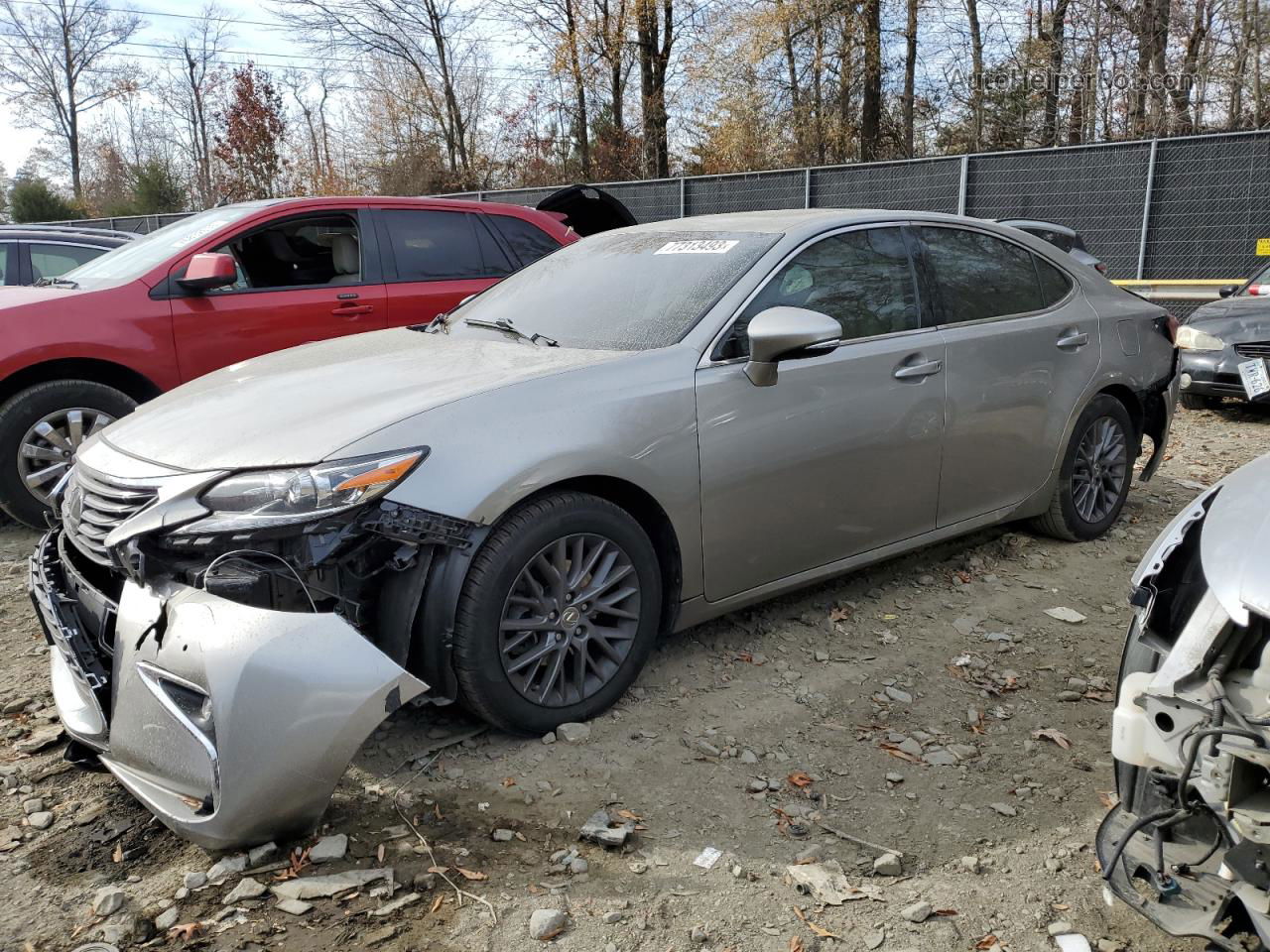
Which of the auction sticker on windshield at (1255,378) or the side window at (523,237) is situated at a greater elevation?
the side window at (523,237)

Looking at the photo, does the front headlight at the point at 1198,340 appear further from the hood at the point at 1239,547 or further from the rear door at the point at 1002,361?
the hood at the point at 1239,547

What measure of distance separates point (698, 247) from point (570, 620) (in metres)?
1.63

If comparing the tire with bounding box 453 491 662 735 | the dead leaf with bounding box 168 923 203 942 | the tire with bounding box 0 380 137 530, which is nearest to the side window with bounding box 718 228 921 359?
the tire with bounding box 453 491 662 735

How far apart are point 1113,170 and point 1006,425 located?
9371mm

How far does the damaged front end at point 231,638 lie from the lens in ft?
7.69

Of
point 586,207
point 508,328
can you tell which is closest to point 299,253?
point 508,328

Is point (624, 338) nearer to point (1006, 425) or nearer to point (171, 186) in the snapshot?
point (1006, 425)

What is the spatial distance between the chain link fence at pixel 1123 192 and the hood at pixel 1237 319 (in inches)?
123

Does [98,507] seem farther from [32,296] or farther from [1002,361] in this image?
[1002,361]

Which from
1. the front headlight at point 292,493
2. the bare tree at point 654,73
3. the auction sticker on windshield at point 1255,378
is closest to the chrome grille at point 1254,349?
the auction sticker on windshield at point 1255,378

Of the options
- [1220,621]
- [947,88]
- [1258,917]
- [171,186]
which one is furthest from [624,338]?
[171,186]

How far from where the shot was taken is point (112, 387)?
17.7ft

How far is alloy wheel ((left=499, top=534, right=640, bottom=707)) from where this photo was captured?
117 inches

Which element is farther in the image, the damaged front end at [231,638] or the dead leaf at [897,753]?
the dead leaf at [897,753]
